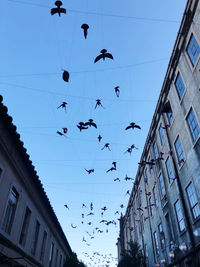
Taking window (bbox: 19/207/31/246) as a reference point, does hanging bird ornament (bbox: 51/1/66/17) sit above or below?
above

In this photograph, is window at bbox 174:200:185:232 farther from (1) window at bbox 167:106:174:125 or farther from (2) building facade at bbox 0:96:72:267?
(2) building facade at bbox 0:96:72:267

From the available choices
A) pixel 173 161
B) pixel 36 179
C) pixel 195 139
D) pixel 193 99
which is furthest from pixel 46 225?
pixel 193 99

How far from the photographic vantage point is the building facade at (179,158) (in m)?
13.4

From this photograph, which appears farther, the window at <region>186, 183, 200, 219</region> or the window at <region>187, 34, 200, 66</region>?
the window at <region>187, 34, 200, 66</region>

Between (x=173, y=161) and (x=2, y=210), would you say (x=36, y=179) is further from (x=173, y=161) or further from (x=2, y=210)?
(x=173, y=161)

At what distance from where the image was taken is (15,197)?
36.3 feet

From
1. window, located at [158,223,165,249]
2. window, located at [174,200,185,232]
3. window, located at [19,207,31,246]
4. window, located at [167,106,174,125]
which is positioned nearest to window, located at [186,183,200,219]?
window, located at [174,200,185,232]

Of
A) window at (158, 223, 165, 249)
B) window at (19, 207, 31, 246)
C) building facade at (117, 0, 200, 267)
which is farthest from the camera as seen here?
window at (158, 223, 165, 249)

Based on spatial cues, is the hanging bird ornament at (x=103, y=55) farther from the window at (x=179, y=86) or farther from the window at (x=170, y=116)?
the window at (x=170, y=116)

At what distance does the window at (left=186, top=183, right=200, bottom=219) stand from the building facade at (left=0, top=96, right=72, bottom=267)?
875 cm

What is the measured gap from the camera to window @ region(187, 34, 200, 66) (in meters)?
13.9

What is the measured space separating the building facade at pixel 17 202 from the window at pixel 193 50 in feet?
36.3

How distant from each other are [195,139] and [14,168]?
390 inches

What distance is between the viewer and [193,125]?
14.0 m
